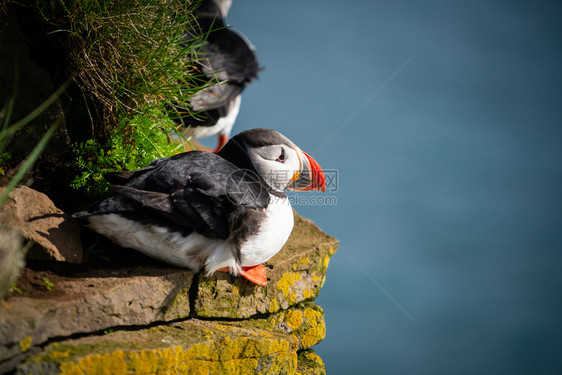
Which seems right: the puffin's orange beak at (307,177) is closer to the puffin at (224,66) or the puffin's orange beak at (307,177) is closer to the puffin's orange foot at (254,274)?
the puffin's orange foot at (254,274)

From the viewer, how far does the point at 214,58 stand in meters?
4.57

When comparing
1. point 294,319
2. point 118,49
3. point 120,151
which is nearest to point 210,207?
point 120,151

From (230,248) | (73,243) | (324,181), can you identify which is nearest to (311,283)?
(324,181)

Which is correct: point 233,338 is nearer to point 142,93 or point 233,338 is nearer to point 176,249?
point 176,249

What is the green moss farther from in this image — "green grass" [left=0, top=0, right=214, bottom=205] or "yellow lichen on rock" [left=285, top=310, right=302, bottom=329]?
"green grass" [left=0, top=0, right=214, bottom=205]

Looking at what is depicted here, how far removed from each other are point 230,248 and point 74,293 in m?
0.76

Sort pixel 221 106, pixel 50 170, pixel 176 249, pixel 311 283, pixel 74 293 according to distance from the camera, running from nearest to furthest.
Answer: pixel 74 293 < pixel 176 249 < pixel 50 170 < pixel 311 283 < pixel 221 106

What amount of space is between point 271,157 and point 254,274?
2.33 ft

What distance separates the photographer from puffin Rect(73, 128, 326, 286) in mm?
2086

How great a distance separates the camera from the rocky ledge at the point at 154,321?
1.71 m

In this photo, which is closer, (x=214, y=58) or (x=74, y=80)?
(x=74, y=80)

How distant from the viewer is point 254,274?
8.44 feet

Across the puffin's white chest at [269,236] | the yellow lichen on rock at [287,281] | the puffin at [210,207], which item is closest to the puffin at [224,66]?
the puffin at [210,207]

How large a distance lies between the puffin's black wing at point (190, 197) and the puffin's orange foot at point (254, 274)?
0.41 metres
